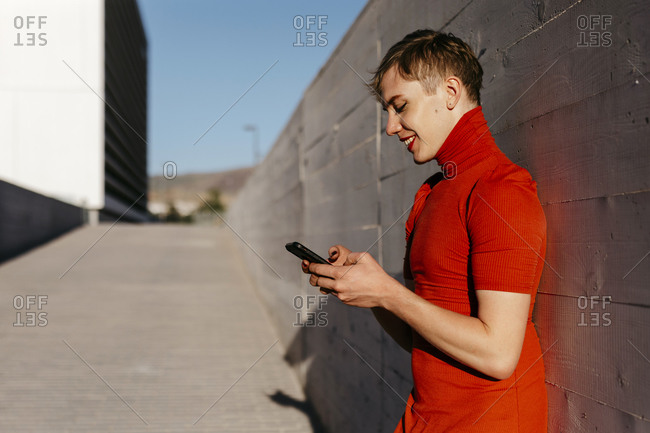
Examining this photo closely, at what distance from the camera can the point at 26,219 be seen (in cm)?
1798

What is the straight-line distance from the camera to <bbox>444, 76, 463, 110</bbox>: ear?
5.39 feet

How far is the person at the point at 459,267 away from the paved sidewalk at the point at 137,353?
3.82 metres

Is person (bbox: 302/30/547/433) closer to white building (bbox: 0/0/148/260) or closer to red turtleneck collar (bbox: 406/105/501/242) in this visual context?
red turtleneck collar (bbox: 406/105/501/242)

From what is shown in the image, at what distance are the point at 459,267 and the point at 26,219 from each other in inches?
746

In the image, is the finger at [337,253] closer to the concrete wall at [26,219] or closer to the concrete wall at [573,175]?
the concrete wall at [573,175]

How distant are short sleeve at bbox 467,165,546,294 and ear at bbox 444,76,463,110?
1.02ft

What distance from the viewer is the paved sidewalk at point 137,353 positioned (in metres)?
5.25

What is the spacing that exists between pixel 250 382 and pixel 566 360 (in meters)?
5.18

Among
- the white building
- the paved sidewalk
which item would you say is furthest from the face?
the white building

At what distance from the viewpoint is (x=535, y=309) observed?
1.90m

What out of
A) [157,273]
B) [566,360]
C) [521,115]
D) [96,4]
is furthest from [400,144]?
[96,4]

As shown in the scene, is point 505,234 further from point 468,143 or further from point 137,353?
point 137,353

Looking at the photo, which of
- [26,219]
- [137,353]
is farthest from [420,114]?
[26,219]

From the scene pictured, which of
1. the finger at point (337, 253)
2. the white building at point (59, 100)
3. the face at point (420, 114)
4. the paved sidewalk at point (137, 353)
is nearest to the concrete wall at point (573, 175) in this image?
the face at point (420, 114)
